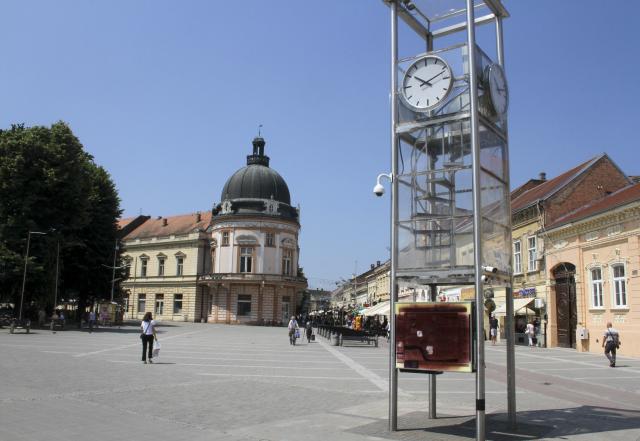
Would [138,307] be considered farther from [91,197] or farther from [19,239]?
[19,239]

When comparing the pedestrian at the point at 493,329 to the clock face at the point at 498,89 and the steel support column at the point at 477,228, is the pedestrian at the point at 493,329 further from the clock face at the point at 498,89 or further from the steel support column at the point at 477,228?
the steel support column at the point at 477,228

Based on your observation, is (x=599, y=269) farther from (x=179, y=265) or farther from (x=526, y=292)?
(x=179, y=265)

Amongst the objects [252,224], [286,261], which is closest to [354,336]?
[252,224]

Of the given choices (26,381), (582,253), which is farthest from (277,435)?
(582,253)

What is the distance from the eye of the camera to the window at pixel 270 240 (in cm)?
7131

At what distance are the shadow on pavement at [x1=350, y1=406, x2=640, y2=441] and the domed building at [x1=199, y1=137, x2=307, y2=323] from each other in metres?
60.8

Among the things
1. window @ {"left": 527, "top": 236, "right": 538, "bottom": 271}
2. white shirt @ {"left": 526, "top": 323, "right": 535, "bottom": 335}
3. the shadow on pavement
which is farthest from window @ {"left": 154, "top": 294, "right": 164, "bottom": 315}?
the shadow on pavement

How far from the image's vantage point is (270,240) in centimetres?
7156

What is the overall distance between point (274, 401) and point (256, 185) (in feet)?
208

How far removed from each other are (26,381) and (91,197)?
112ft

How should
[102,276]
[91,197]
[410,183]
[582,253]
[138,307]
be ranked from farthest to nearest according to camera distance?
[138,307] < [102,276] < [91,197] < [582,253] < [410,183]

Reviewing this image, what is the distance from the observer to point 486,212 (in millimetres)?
9023

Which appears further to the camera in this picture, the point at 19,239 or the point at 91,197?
the point at 91,197

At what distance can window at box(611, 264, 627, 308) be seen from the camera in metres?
26.3
